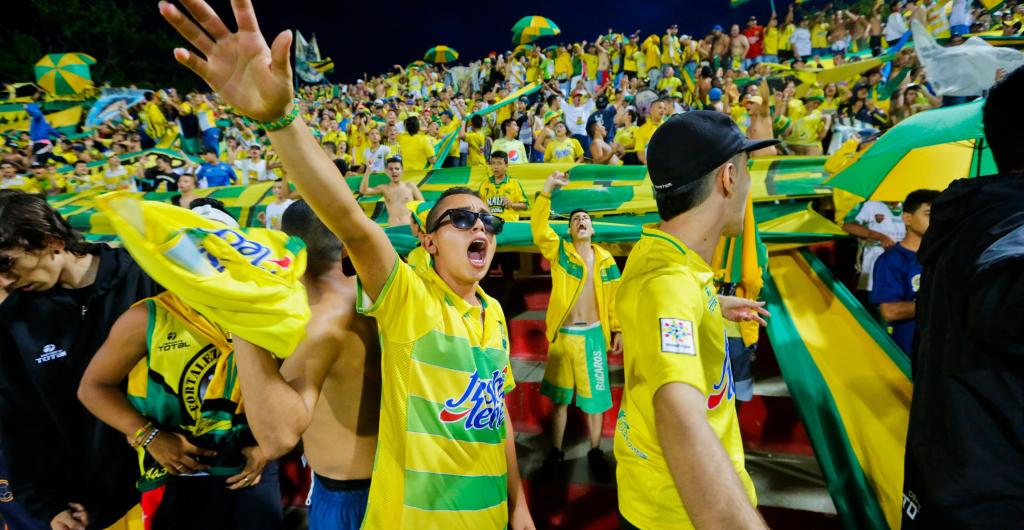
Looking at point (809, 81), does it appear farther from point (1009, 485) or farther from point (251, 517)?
point (251, 517)

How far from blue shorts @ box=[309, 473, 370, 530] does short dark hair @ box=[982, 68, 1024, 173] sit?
227cm

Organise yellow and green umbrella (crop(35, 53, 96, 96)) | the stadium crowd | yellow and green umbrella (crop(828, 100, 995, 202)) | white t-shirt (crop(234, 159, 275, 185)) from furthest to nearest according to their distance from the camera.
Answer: yellow and green umbrella (crop(35, 53, 96, 96)) → white t-shirt (crop(234, 159, 275, 185)) → yellow and green umbrella (crop(828, 100, 995, 202)) → the stadium crowd

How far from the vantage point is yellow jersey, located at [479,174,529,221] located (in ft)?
20.3

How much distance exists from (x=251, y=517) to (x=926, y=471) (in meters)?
2.39

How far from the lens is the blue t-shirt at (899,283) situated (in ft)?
10.4

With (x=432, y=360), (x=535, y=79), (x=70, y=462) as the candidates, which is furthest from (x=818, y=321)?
(x=535, y=79)

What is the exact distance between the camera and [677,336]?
4.01 feet

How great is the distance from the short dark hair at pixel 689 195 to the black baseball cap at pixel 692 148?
1 centimetres

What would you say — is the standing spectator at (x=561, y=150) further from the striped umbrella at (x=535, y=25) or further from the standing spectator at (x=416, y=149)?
the striped umbrella at (x=535, y=25)

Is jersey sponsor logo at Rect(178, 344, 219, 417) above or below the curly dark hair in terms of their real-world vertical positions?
below

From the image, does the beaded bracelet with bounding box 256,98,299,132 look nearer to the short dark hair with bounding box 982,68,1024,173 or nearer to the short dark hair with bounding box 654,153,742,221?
the short dark hair with bounding box 654,153,742,221

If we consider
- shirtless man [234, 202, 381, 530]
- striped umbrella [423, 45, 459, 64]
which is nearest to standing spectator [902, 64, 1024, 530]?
shirtless man [234, 202, 381, 530]

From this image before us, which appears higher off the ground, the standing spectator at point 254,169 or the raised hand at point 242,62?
the raised hand at point 242,62

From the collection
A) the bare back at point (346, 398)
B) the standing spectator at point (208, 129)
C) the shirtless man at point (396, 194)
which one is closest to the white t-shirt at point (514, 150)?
the shirtless man at point (396, 194)
